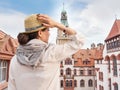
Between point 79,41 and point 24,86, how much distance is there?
0.54m

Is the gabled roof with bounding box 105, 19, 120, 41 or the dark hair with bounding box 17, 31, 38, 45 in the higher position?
the gabled roof with bounding box 105, 19, 120, 41

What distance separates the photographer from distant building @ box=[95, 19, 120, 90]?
21798 millimetres

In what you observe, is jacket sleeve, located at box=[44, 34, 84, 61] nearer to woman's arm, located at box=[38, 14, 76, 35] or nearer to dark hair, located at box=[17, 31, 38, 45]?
woman's arm, located at box=[38, 14, 76, 35]

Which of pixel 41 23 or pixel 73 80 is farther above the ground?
pixel 41 23

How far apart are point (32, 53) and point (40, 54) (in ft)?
0.20

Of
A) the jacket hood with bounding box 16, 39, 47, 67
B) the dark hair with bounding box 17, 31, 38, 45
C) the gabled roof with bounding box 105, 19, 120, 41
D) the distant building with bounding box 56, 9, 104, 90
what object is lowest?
the distant building with bounding box 56, 9, 104, 90

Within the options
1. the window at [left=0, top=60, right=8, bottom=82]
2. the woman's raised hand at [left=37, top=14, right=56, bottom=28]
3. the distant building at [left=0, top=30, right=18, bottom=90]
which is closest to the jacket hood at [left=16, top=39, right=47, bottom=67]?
the woman's raised hand at [left=37, top=14, right=56, bottom=28]

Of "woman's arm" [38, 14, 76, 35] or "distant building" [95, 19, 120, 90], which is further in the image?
"distant building" [95, 19, 120, 90]

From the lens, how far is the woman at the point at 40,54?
1691 millimetres

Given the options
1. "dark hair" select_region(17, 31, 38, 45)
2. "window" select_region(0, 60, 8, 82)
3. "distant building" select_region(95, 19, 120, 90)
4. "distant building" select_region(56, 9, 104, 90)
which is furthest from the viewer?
"distant building" select_region(56, 9, 104, 90)

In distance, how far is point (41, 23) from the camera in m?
1.75

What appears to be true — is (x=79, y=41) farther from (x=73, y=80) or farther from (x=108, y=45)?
(x=73, y=80)

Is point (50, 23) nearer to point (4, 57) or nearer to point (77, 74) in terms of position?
point (4, 57)

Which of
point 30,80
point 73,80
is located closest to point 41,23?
point 30,80
